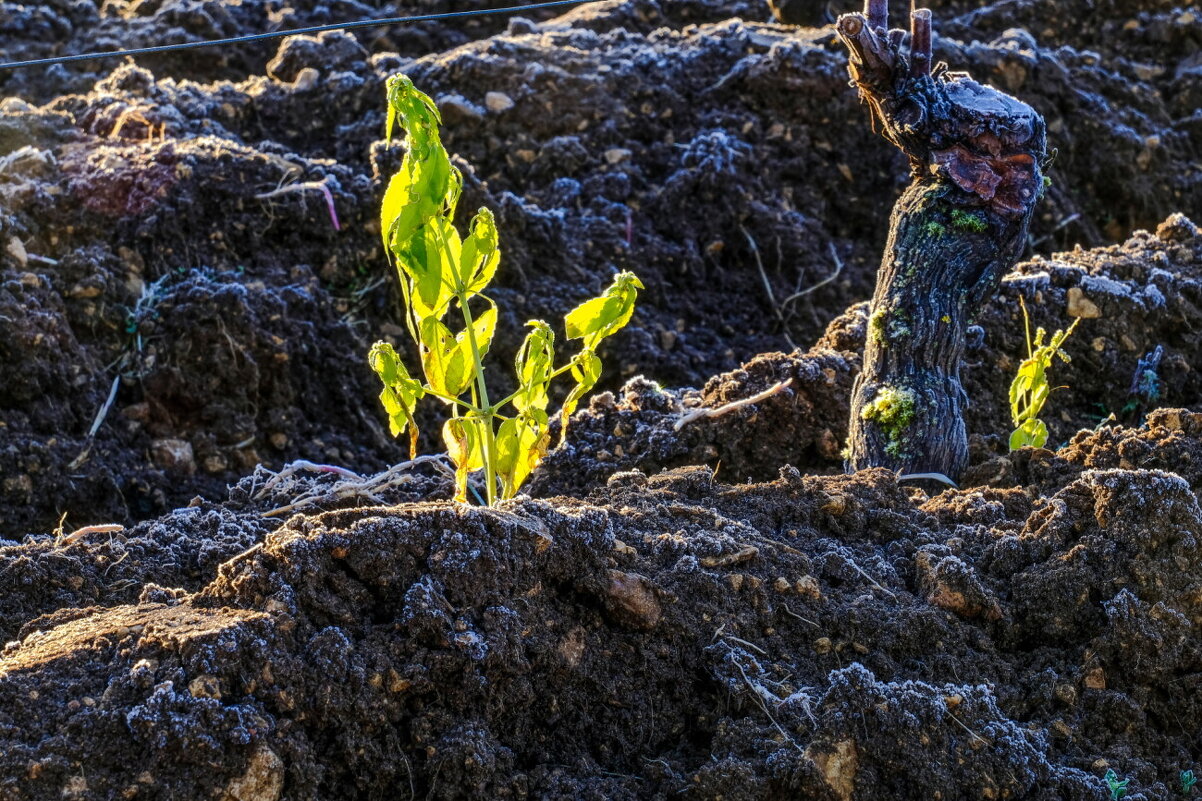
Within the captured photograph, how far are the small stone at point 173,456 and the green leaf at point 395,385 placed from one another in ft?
5.06

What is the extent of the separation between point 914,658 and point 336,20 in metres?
6.50

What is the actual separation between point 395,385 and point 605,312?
18.1 inches

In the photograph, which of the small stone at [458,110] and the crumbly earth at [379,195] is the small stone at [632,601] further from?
the small stone at [458,110]

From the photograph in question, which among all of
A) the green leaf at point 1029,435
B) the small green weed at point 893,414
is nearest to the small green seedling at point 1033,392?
the green leaf at point 1029,435

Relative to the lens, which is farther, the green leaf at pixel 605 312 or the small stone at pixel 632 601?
the green leaf at pixel 605 312

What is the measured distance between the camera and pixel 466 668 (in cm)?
212

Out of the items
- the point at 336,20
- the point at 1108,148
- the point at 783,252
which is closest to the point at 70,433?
the point at 783,252

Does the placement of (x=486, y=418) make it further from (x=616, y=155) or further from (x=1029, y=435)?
(x=616, y=155)

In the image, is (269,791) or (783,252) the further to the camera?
(783,252)

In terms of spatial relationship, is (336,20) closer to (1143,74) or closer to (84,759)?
(1143,74)

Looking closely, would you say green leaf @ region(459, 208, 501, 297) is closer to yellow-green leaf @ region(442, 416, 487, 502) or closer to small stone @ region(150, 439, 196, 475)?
yellow-green leaf @ region(442, 416, 487, 502)

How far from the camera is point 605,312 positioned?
2.73m

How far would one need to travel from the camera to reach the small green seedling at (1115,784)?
221cm

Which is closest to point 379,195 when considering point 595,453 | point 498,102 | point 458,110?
point 458,110
